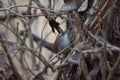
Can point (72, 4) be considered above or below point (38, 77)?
above

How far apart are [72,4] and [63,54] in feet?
0.81

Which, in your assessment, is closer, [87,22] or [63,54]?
[87,22]

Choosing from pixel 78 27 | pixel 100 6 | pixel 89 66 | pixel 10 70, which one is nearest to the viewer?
pixel 78 27

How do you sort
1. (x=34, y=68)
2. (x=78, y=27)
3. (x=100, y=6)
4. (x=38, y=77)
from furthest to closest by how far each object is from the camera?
(x=34, y=68) < (x=38, y=77) < (x=100, y=6) < (x=78, y=27)

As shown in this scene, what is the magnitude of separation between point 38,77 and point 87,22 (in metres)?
0.36

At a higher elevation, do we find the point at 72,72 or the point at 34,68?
Answer: the point at 72,72

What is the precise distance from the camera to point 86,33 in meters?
1.36

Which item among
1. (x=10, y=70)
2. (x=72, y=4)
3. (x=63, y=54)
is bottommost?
(x=10, y=70)

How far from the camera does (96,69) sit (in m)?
1.40

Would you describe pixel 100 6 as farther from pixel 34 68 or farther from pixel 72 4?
pixel 34 68

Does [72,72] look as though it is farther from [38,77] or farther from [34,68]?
[34,68]

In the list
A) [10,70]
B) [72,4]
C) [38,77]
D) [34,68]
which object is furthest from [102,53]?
[34,68]

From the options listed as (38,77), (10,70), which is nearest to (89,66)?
(38,77)

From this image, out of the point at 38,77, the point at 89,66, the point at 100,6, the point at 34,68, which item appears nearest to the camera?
the point at 100,6
